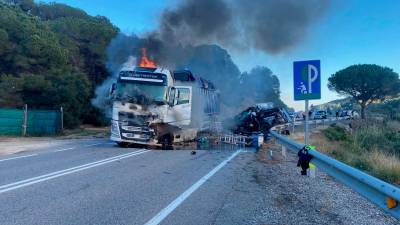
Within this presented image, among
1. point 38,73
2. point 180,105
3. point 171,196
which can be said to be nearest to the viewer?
point 171,196

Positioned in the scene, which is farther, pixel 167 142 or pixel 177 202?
pixel 167 142

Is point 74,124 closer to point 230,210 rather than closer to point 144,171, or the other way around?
point 144,171

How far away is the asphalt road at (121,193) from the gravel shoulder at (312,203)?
38 cm

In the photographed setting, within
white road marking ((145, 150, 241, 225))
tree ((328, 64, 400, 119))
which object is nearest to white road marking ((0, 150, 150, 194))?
white road marking ((145, 150, 241, 225))

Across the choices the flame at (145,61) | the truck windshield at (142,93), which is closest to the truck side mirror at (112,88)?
the truck windshield at (142,93)

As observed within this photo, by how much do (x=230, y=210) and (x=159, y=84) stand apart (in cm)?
1027

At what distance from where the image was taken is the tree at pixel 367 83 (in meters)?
57.4

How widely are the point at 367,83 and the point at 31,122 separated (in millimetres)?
48840

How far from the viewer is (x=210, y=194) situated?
23.1 ft

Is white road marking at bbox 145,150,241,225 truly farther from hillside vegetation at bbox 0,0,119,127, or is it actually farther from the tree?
the tree

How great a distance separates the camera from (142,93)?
51.2 ft

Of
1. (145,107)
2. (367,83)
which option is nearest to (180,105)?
(145,107)

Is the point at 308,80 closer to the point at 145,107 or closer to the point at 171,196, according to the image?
the point at 171,196

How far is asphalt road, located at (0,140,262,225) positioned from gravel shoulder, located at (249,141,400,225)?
377 mm
